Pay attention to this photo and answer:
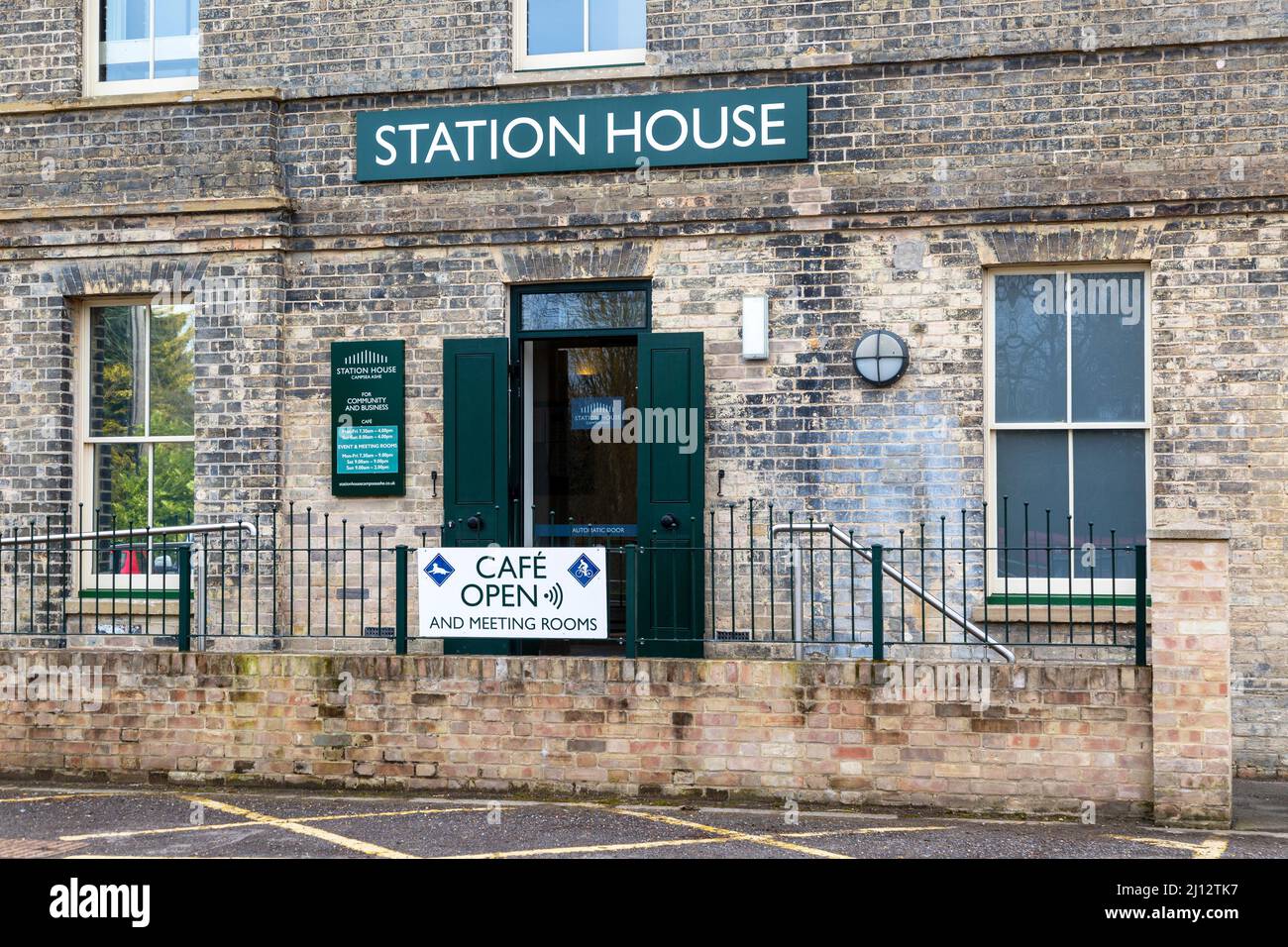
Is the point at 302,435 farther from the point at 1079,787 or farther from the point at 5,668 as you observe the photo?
the point at 1079,787

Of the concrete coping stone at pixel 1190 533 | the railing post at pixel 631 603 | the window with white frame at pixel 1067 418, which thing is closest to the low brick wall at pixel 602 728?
the railing post at pixel 631 603

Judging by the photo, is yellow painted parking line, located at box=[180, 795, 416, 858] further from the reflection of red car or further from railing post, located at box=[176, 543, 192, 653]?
the reflection of red car

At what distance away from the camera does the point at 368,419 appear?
1098cm

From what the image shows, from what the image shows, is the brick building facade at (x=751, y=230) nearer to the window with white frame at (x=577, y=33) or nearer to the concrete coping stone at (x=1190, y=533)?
the window with white frame at (x=577, y=33)

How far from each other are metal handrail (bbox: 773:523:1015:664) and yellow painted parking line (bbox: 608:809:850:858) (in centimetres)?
180

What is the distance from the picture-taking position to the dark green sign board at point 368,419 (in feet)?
35.9

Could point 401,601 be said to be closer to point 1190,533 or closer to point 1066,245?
point 1190,533

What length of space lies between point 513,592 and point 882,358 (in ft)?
10.4

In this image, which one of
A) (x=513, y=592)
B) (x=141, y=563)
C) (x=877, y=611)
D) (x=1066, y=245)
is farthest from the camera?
(x=141, y=563)

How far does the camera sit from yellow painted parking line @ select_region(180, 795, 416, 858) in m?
7.35

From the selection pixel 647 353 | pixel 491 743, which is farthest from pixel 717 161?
pixel 491 743

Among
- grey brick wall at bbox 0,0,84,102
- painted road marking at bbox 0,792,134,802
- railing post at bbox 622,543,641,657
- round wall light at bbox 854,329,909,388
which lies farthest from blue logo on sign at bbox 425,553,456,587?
grey brick wall at bbox 0,0,84,102

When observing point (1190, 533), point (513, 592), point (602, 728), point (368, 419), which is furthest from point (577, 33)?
point (1190, 533)

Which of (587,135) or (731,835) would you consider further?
(587,135)
